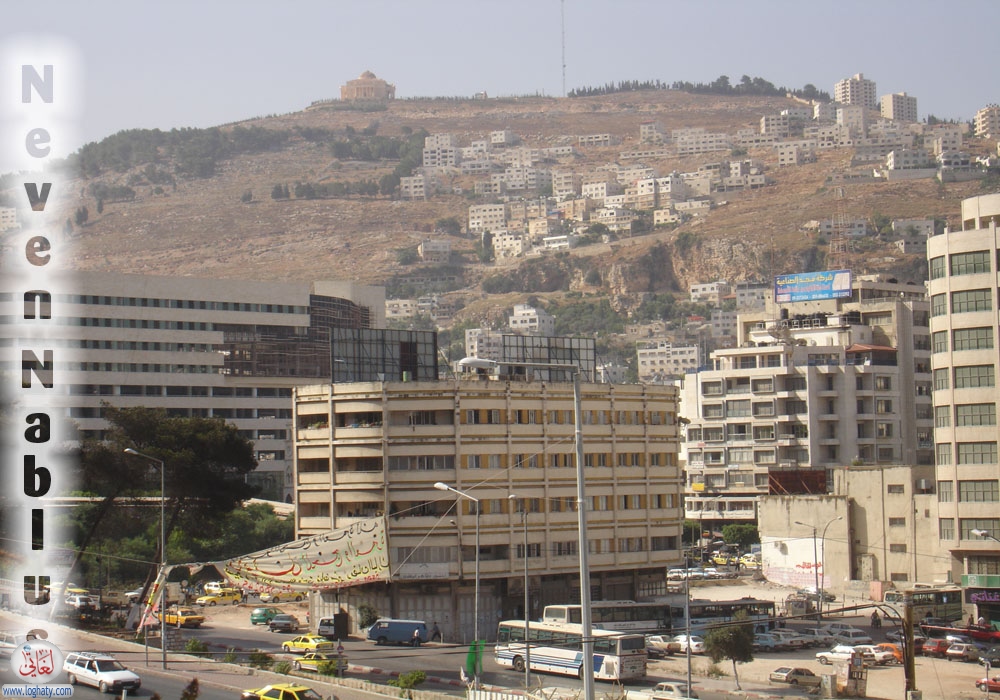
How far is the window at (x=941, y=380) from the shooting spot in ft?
268

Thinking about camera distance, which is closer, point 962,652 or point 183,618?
point 962,652

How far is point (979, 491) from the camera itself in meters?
79.9

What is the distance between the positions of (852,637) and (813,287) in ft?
272

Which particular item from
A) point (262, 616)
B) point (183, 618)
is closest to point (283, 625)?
point (262, 616)

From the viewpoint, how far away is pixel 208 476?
8100 centimetres

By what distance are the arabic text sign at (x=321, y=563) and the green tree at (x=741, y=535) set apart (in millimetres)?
73833

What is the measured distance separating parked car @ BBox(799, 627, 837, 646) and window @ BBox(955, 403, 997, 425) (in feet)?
46.4

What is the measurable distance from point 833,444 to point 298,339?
62196mm

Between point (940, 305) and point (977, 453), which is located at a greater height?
point (940, 305)

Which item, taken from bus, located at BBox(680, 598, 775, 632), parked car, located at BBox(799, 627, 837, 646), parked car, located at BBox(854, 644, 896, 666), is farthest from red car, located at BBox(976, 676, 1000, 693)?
bus, located at BBox(680, 598, 775, 632)

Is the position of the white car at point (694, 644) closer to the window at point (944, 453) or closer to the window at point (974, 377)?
the window at point (944, 453)

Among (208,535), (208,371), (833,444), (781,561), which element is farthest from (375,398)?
(208,371)

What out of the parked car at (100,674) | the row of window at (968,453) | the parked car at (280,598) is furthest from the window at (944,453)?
the parked car at (100,674)

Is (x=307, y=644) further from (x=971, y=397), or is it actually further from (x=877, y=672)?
(x=971, y=397)
